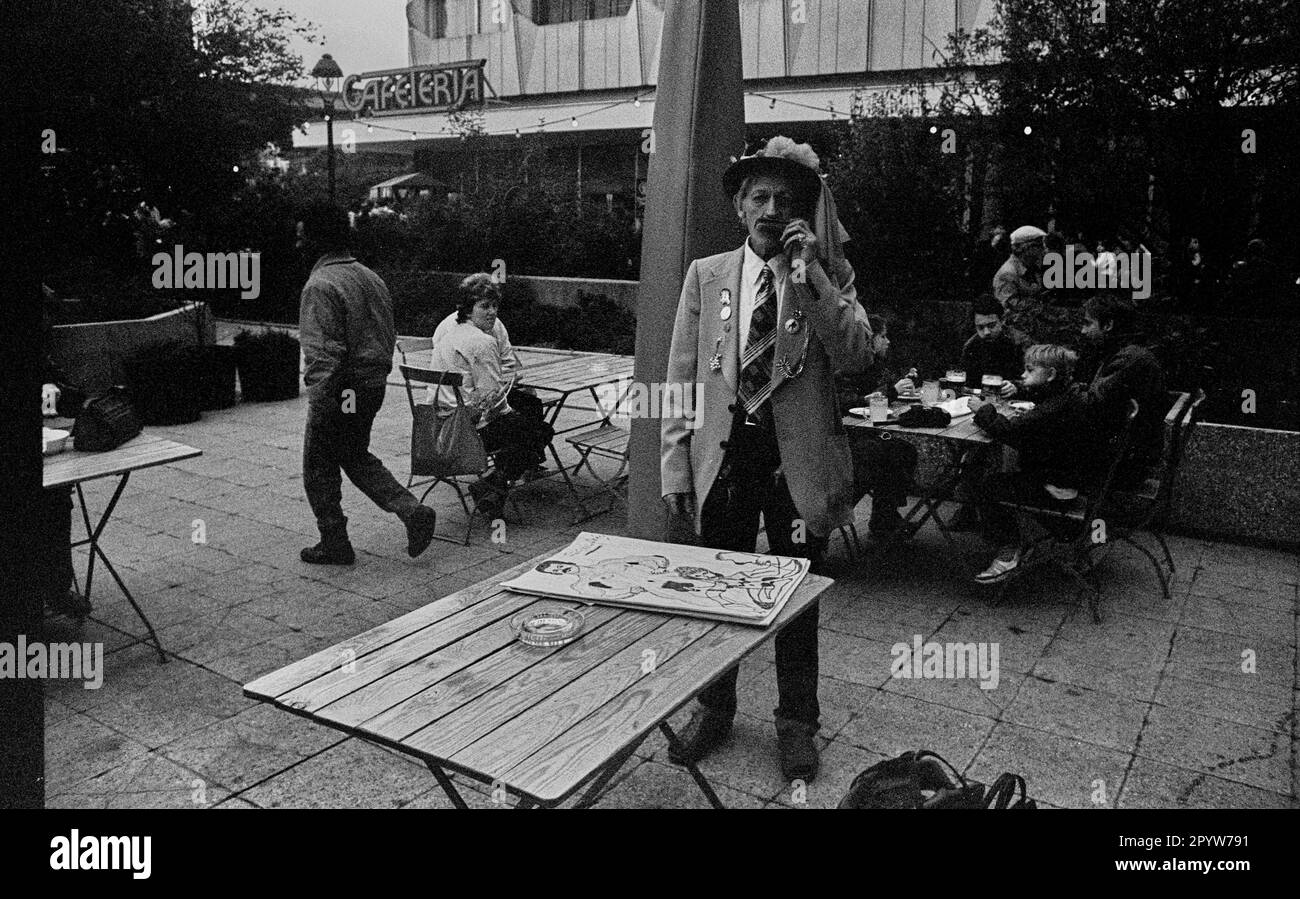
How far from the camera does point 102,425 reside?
4289 mm

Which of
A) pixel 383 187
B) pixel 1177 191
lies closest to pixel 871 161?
pixel 1177 191

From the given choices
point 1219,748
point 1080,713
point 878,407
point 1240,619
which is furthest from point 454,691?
point 1240,619

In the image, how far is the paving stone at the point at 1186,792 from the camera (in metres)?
3.32

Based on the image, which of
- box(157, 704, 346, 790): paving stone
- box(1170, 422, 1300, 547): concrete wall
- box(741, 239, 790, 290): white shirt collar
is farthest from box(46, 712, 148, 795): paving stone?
box(1170, 422, 1300, 547): concrete wall

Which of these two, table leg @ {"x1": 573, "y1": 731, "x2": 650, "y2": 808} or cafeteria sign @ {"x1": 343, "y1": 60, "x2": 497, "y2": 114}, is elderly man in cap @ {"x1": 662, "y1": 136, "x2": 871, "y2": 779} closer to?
table leg @ {"x1": 573, "y1": 731, "x2": 650, "y2": 808}

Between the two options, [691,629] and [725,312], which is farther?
[725,312]

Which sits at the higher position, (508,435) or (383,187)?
(383,187)

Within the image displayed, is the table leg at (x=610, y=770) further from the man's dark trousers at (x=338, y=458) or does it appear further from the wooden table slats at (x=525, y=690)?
the man's dark trousers at (x=338, y=458)

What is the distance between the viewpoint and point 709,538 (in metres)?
3.36

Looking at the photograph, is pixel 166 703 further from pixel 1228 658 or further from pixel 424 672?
pixel 1228 658

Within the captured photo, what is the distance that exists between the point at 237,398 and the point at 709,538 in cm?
866
